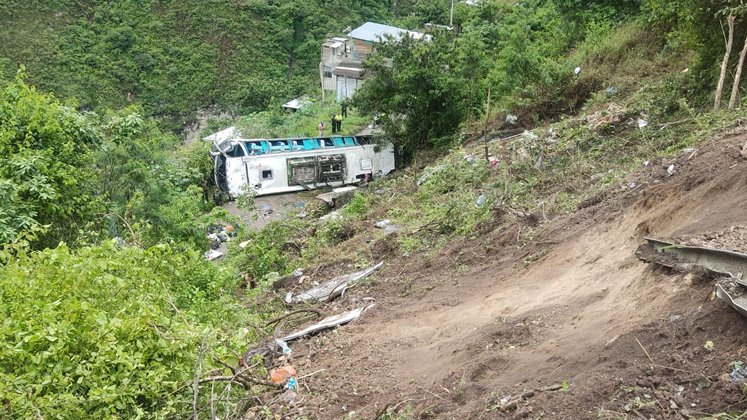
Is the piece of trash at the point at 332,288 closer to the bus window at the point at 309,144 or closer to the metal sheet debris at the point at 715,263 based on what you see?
the metal sheet debris at the point at 715,263

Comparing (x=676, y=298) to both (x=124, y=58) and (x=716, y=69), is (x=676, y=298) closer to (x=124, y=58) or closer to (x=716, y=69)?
(x=716, y=69)

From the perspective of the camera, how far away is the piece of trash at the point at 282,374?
4652mm

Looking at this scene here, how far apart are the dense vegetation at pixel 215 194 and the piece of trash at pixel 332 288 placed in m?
0.51

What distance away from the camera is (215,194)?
1700 centimetres

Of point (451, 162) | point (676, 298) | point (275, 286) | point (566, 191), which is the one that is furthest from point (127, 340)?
point (451, 162)

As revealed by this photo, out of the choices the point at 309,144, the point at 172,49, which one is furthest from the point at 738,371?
the point at 172,49

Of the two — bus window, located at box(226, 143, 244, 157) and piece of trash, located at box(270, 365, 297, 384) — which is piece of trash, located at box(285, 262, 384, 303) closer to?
piece of trash, located at box(270, 365, 297, 384)

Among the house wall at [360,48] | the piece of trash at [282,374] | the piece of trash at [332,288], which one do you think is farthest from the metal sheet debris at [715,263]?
the house wall at [360,48]

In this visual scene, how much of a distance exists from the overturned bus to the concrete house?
827 centimetres

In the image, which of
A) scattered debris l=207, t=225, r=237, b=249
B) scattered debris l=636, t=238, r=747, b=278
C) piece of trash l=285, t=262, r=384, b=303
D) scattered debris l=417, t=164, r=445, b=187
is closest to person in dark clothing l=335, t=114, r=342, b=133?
scattered debris l=207, t=225, r=237, b=249

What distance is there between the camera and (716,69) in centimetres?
875

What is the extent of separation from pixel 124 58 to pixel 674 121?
111ft

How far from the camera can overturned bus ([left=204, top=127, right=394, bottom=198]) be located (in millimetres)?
16609

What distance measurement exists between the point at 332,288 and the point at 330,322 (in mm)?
1289
